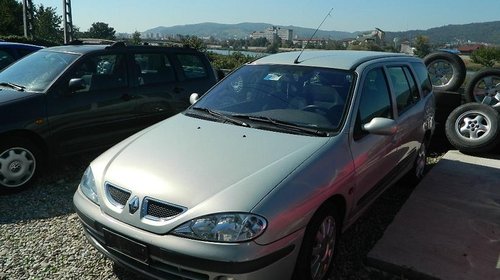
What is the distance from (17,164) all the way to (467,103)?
6.70 m

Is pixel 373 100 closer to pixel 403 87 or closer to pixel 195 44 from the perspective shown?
pixel 403 87

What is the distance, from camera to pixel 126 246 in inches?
100

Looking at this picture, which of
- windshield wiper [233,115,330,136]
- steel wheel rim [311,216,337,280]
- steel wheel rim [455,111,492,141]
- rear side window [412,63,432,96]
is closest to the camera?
steel wheel rim [311,216,337,280]

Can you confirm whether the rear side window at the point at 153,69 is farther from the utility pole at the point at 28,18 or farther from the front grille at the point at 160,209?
the utility pole at the point at 28,18

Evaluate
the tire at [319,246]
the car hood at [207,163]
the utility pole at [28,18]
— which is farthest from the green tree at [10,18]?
the tire at [319,246]

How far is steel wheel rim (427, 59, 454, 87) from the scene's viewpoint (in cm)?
809

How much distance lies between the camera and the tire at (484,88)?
7.44m

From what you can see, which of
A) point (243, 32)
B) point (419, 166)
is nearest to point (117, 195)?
point (419, 166)

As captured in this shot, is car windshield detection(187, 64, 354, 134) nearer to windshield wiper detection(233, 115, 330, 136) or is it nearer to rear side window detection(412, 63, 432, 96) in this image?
windshield wiper detection(233, 115, 330, 136)

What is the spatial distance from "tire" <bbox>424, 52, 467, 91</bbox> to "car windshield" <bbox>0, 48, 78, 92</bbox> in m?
6.44

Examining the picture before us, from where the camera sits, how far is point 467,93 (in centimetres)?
760

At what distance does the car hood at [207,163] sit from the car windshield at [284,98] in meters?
0.22

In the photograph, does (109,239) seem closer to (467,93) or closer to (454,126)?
(454,126)

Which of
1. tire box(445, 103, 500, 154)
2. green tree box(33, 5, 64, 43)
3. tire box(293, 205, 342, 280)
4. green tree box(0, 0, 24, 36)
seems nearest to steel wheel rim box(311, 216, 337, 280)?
tire box(293, 205, 342, 280)
